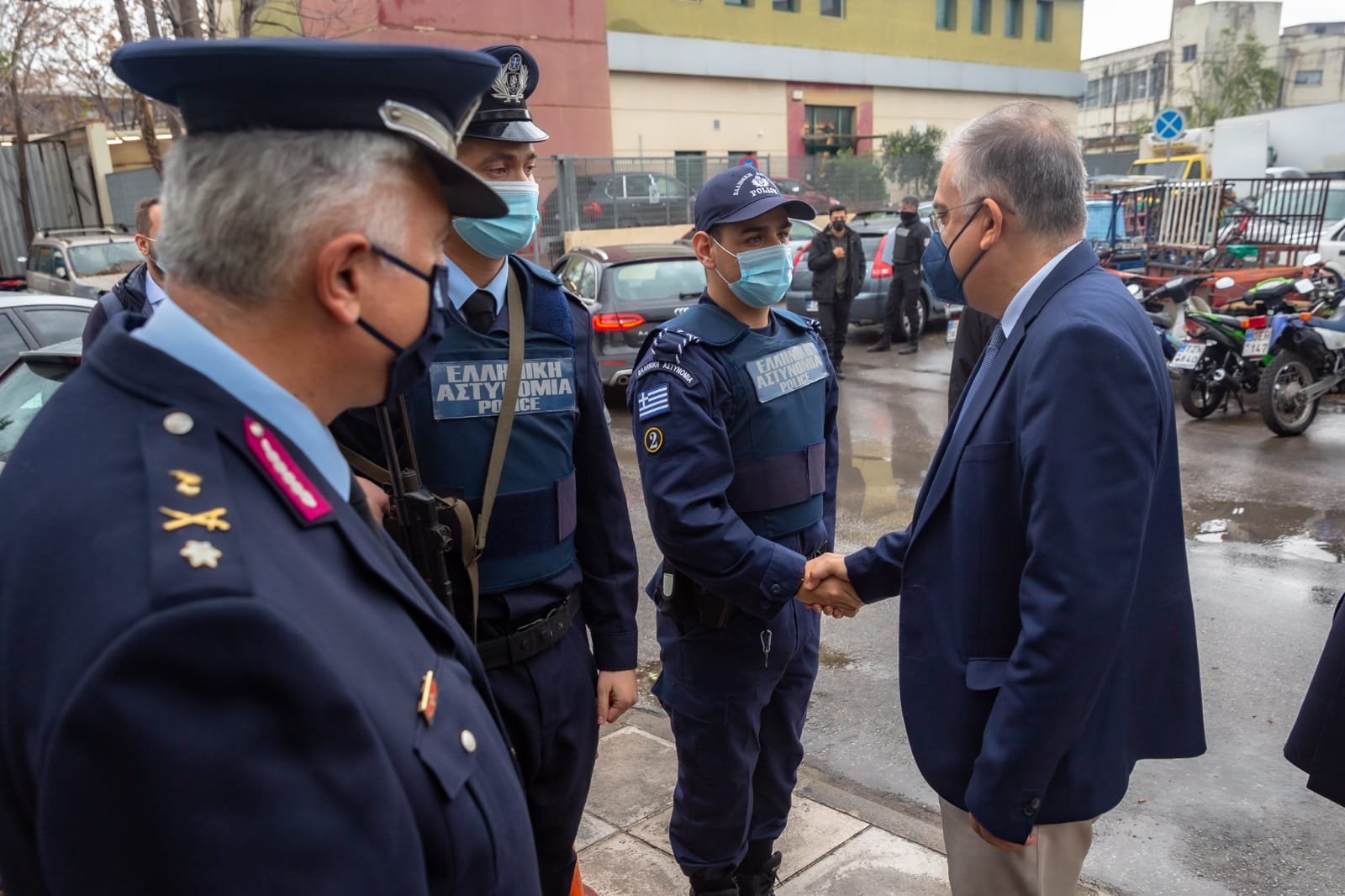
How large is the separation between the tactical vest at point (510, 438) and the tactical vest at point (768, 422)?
0.43 meters

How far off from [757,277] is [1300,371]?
23.3ft

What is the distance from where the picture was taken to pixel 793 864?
3080 mm

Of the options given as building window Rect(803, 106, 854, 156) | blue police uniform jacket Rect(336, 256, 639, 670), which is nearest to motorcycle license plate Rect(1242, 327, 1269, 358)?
blue police uniform jacket Rect(336, 256, 639, 670)

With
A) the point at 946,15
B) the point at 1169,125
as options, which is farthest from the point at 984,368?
the point at 946,15

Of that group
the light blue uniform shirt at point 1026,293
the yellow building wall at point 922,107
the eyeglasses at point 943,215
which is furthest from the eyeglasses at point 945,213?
the yellow building wall at point 922,107

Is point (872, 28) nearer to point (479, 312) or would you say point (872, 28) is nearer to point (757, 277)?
point (757, 277)

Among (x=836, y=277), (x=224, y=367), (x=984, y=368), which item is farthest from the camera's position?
(x=836, y=277)

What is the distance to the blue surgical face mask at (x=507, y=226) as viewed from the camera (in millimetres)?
2264

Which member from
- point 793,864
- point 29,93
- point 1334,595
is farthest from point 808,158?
point 793,864

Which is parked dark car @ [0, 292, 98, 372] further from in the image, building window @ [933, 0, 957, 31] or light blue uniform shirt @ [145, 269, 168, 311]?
building window @ [933, 0, 957, 31]

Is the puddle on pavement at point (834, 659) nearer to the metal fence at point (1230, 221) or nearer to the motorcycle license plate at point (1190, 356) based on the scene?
the motorcycle license plate at point (1190, 356)

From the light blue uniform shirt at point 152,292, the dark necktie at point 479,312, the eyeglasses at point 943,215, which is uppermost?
the eyeglasses at point 943,215

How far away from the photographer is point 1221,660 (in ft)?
14.5

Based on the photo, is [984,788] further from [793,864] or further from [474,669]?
[793,864]
